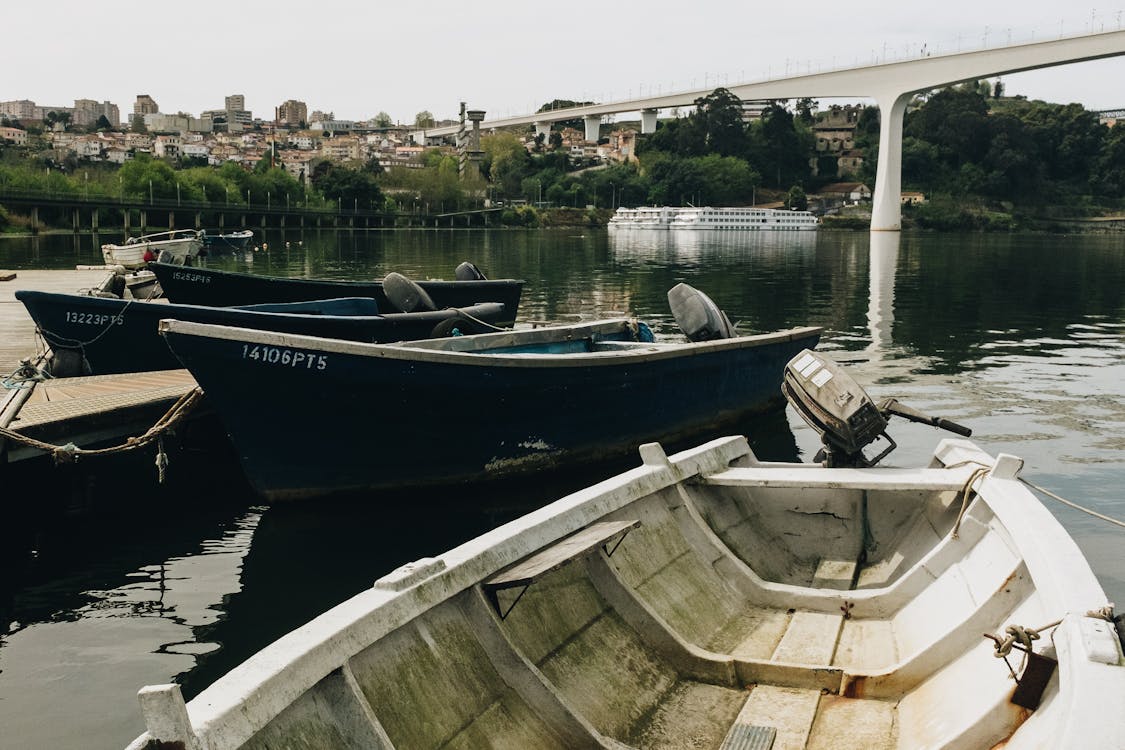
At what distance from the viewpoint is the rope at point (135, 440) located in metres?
9.38

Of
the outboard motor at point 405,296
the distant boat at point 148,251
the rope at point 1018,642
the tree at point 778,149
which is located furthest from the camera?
the tree at point 778,149

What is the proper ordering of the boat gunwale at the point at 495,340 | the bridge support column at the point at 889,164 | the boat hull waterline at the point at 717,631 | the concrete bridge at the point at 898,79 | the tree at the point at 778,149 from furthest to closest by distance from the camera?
the tree at the point at 778,149
the bridge support column at the point at 889,164
the concrete bridge at the point at 898,79
the boat gunwale at the point at 495,340
the boat hull waterline at the point at 717,631

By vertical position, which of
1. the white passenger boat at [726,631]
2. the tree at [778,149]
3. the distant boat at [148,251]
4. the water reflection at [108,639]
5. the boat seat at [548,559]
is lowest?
the water reflection at [108,639]

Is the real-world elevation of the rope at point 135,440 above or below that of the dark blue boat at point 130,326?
below

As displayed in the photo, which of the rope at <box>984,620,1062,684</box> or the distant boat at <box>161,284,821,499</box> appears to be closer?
the rope at <box>984,620,1062,684</box>

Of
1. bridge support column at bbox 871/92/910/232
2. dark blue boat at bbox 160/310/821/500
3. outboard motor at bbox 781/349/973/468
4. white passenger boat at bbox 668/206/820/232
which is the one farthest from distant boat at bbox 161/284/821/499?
white passenger boat at bbox 668/206/820/232

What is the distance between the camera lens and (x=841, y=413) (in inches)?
321

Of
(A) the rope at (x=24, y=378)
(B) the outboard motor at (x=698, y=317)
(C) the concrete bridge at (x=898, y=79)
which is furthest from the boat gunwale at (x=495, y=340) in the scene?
(C) the concrete bridge at (x=898, y=79)

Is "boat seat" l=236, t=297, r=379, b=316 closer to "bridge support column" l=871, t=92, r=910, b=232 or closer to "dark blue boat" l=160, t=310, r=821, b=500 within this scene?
"dark blue boat" l=160, t=310, r=821, b=500

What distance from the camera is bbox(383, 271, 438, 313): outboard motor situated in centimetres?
1514

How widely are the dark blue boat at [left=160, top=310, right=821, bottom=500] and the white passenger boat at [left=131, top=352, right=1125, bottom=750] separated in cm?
364

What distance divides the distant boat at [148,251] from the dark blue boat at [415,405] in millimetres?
19312

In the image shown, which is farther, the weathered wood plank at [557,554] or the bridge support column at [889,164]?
the bridge support column at [889,164]

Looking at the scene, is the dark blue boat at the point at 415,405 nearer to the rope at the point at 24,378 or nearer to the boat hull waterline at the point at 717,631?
the rope at the point at 24,378
